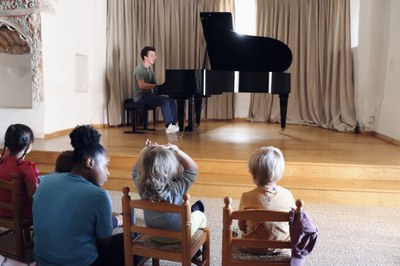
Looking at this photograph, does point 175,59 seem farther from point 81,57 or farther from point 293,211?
point 293,211

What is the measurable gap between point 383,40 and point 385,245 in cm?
369

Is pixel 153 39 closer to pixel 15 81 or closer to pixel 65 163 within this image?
pixel 15 81

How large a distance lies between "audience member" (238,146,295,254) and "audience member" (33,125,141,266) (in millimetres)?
676

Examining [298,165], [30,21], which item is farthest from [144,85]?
[298,165]

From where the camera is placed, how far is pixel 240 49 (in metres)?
5.05

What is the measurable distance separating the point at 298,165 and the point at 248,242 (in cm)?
209

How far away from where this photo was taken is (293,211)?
5.06 feet

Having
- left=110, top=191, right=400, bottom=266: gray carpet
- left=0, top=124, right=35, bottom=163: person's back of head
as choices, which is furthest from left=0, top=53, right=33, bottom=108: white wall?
left=0, top=124, right=35, bottom=163: person's back of head

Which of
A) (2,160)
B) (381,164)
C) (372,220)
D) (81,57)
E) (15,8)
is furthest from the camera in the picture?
(81,57)

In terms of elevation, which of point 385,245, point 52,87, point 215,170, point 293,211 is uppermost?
point 52,87

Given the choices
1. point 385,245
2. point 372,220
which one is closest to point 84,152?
point 385,245

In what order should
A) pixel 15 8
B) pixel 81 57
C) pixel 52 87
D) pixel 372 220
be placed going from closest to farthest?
pixel 372 220, pixel 15 8, pixel 52 87, pixel 81 57

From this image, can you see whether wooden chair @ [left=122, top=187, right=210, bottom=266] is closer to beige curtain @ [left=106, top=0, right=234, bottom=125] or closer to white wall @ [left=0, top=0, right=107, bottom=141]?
white wall @ [left=0, top=0, right=107, bottom=141]

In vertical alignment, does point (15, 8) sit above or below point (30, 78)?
above
